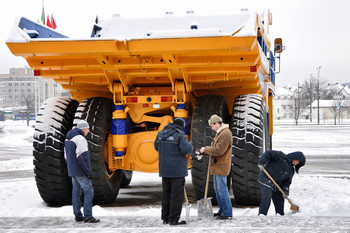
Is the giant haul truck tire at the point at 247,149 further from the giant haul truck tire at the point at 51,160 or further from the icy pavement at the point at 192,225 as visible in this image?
the giant haul truck tire at the point at 51,160

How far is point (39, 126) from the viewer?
7.34 m

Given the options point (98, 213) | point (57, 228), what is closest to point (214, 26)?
point (98, 213)

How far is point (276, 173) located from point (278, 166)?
3.9 inches

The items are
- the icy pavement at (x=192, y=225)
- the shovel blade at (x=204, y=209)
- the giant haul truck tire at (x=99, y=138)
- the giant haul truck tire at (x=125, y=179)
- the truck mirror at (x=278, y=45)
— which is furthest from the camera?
the giant haul truck tire at (x=125, y=179)

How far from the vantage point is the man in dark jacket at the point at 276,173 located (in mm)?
6273

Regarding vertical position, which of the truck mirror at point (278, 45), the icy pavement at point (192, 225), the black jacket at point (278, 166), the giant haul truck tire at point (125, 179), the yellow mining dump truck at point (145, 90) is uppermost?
the truck mirror at point (278, 45)

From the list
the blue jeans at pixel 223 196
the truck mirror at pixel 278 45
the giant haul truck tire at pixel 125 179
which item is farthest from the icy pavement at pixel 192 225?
the giant haul truck tire at pixel 125 179

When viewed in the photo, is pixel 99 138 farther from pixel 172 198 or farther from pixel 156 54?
pixel 172 198

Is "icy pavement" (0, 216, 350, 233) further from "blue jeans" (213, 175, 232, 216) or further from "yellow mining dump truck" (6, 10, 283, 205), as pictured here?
"yellow mining dump truck" (6, 10, 283, 205)

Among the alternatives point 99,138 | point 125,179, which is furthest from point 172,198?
point 125,179

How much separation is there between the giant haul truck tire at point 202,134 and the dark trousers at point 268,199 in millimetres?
895

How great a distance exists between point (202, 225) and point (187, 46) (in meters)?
2.21

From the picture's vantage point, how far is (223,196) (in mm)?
5836

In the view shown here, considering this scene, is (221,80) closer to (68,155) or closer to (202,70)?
(202,70)
